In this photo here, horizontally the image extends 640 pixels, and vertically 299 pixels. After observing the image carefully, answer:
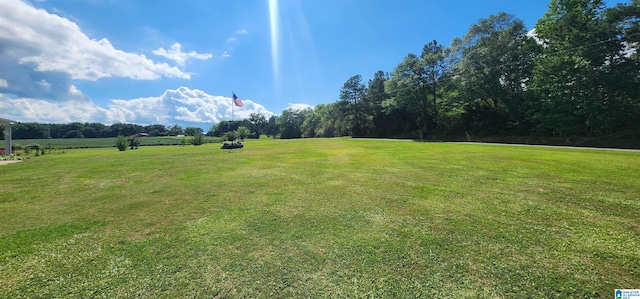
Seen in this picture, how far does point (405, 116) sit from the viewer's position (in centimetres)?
5353

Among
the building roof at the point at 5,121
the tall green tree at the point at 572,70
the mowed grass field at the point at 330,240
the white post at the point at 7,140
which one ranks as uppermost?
the tall green tree at the point at 572,70

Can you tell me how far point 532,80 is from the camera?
29.5 meters

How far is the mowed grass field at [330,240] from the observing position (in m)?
3.01

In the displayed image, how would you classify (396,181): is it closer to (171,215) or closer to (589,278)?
(589,278)

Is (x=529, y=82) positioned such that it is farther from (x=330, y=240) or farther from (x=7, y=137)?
(x=7, y=137)

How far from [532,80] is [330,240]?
37.9 meters

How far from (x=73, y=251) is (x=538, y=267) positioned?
718 cm

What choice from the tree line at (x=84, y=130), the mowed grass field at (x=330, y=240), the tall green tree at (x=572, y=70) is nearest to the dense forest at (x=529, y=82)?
the tall green tree at (x=572, y=70)

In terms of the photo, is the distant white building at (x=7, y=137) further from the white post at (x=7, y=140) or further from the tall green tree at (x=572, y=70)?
the tall green tree at (x=572, y=70)

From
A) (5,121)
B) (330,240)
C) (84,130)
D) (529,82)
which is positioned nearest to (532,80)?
(529,82)

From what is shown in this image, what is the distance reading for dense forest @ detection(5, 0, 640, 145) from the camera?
22.1 metres

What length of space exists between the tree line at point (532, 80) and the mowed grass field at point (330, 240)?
23.7m

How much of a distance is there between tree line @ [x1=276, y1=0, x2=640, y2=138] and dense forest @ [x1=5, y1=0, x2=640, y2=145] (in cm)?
8

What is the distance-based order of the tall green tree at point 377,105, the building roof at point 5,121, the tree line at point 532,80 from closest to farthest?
the building roof at point 5,121
the tree line at point 532,80
the tall green tree at point 377,105
